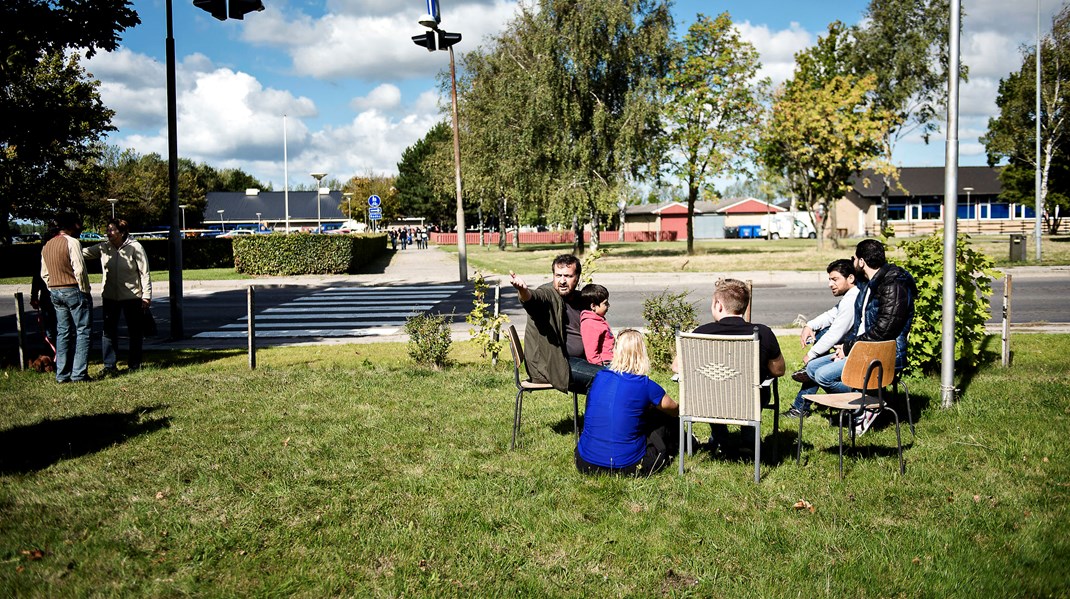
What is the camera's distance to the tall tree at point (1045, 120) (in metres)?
37.8

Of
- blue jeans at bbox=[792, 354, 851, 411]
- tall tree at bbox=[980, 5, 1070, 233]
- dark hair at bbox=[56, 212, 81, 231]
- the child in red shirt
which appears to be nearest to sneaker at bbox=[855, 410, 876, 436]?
blue jeans at bbox=[792, 354, 851, 411]

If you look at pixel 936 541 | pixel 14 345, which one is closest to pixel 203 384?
pixel 14 345

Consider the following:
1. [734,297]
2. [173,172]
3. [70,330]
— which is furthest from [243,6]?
[734,297]

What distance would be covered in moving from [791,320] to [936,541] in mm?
9906

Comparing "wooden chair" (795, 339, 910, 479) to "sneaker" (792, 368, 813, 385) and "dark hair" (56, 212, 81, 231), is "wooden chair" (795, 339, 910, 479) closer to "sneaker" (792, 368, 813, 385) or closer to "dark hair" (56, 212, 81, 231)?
"sneaker" (792, 368, 813, 385)

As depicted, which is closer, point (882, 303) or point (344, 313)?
point (882, 303)

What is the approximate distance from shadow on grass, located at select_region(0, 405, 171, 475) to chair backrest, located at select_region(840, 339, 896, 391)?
210 inches

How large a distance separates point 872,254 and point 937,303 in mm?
1839

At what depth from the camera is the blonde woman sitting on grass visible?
509 centimetres

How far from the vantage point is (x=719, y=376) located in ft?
16.6

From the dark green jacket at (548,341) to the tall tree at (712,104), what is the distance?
29345 mm

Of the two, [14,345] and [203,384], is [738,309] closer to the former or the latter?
[203,384]

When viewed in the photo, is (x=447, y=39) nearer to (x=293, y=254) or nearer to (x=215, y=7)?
(x=293, y=254)

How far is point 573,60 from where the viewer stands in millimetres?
32406
